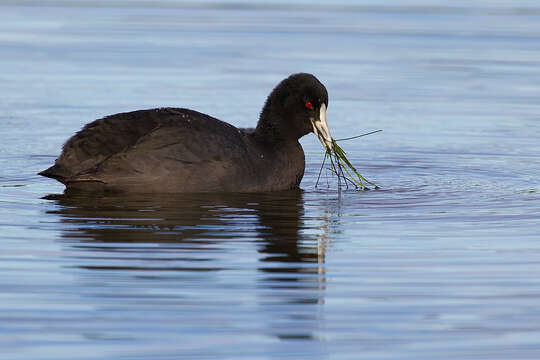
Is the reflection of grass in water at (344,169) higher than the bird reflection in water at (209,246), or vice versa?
the reflection of grass in water at (344,169)

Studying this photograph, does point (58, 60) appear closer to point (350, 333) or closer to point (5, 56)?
point (5, 56)

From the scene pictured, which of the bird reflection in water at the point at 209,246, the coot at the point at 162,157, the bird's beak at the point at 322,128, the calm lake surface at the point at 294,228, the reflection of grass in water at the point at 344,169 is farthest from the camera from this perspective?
the bird's beak at the point at 322,128

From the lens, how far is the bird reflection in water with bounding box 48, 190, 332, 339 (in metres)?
6.83

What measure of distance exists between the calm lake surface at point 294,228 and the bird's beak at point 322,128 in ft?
1.59

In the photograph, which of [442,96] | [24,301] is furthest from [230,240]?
[442,96]

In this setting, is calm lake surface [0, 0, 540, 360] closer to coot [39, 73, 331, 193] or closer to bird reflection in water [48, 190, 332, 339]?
bird reflection in water [48, 190, 332, 339]

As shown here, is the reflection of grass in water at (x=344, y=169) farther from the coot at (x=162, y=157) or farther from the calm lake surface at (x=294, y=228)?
the coot at (x=162, y=157)

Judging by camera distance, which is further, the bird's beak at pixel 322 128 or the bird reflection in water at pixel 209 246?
the bird's beak at pixel 322 128

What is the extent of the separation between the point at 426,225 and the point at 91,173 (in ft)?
9.82

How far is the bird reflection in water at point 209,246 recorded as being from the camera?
683 cm

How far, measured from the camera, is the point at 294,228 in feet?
30.3

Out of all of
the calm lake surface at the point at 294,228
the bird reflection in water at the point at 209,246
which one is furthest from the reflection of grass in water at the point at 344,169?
the bird reflection in water at the point at 209,246

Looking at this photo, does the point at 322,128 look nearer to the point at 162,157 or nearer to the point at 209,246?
the point at 162,157

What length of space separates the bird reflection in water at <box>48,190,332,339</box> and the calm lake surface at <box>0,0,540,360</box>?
3 cm
